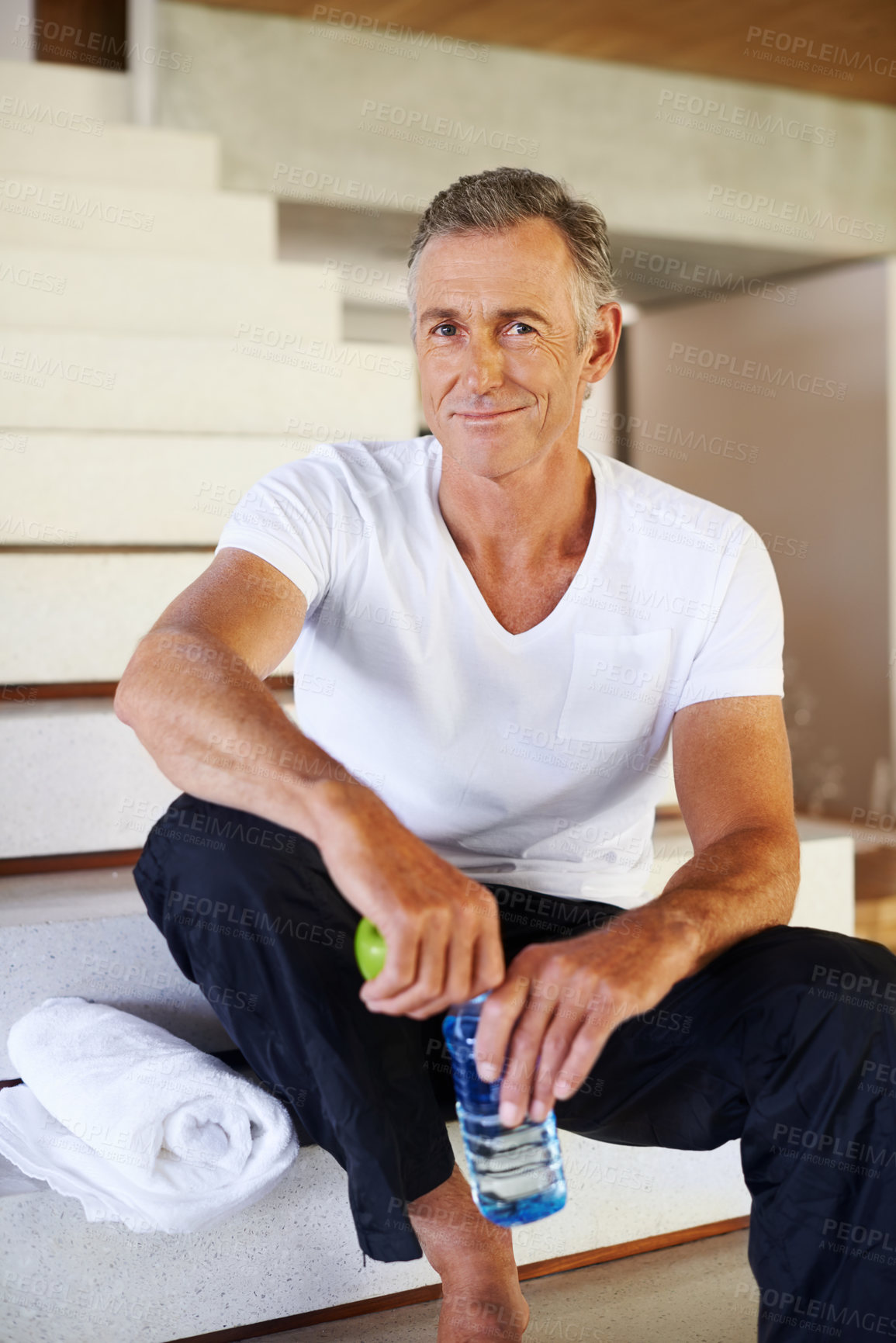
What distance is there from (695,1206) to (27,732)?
3.17 ft

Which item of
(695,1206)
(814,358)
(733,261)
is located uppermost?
(733,261)

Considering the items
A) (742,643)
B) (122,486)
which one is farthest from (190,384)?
(742,643)

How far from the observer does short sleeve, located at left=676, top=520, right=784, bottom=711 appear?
1188mm

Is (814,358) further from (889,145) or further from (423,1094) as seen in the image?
(423,1094)

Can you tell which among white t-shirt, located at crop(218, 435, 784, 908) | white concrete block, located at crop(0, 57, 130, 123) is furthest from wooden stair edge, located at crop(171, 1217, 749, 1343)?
white concrete block, located at crop(0, 57, 130, 123)

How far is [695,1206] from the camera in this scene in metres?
1.42

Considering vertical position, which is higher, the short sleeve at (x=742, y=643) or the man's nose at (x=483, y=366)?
Answer: the man's nose at (x=483, y=366)

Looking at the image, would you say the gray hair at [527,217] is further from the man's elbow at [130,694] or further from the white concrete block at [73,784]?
the white concrete block at [73,784]

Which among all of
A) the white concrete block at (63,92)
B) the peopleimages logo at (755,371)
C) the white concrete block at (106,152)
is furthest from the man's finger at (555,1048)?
the peopleimages logo at (755,371)

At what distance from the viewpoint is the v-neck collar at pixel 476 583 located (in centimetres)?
120

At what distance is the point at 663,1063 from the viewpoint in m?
1.01

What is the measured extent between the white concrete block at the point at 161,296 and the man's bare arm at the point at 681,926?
1.33 meters

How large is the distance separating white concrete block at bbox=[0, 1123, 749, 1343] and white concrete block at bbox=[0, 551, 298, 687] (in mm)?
800

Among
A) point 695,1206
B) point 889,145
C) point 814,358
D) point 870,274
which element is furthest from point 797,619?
point 695,1206
